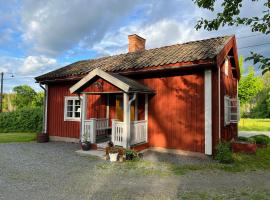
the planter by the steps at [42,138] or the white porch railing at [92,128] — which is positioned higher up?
the white porch railing at [92,128]

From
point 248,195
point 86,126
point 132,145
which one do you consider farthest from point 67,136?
point 248,195

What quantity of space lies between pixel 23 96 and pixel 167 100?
39016 mm

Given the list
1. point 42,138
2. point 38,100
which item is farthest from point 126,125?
point 38,100

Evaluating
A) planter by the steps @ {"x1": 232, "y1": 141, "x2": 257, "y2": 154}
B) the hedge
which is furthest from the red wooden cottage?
the hedge

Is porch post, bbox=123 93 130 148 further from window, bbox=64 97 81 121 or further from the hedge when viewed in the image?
the hedge

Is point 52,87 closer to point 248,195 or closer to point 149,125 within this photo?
point 149,125

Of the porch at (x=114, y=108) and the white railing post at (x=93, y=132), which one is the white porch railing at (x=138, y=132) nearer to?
the porch at (x=114, y=108)

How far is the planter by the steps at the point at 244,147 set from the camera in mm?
9631

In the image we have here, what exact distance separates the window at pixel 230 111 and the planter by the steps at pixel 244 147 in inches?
38.4

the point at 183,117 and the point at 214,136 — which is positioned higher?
the point at 183,117

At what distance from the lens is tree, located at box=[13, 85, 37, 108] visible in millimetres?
41062

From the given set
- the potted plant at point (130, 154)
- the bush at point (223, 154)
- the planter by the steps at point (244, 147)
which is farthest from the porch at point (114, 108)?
the planter by the steps at point (244, 147)

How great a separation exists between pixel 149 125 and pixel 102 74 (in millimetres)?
2992

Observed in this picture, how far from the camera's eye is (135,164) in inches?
312
